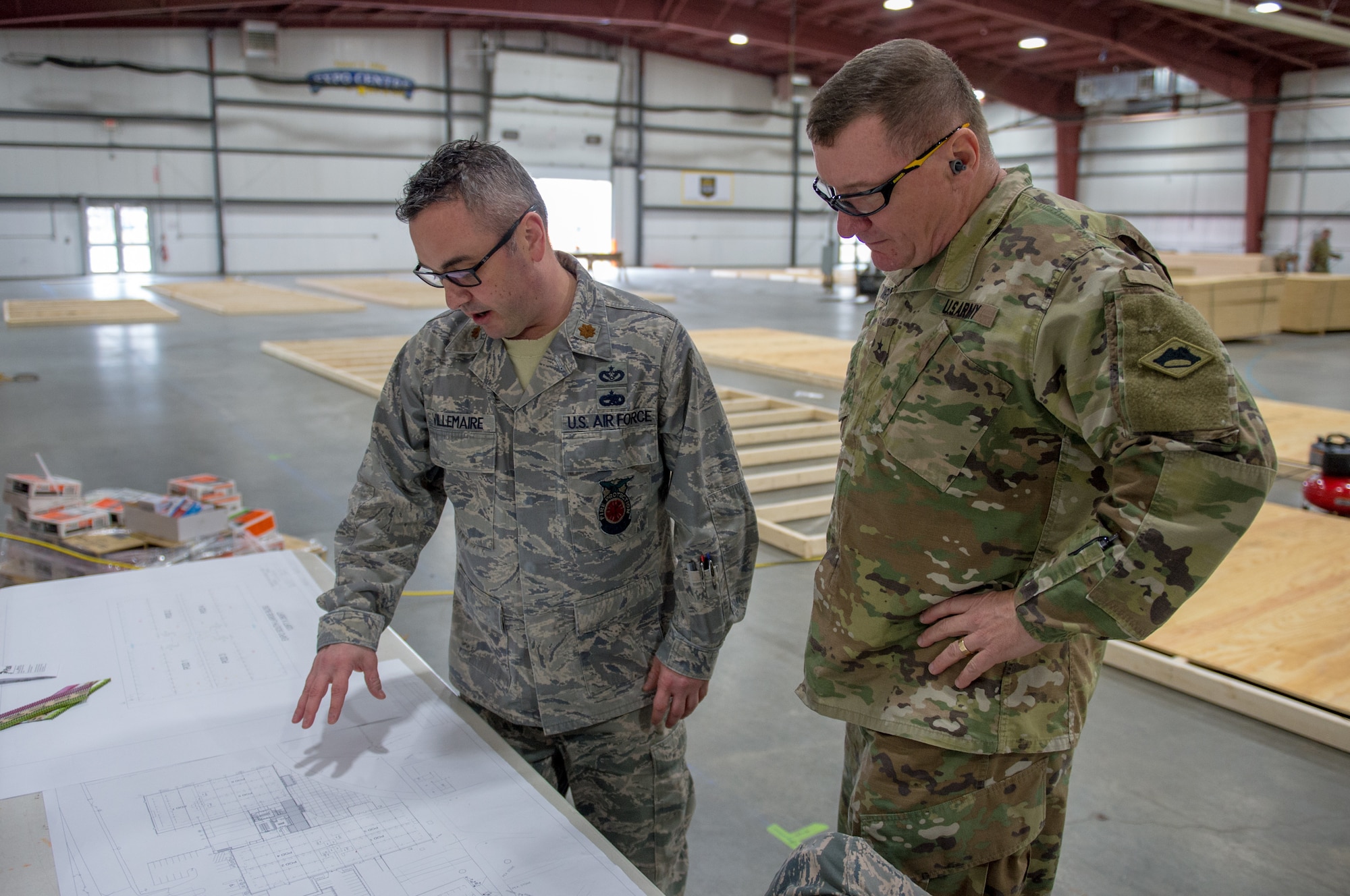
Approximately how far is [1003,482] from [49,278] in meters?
25.8

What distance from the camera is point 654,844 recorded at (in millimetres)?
1948

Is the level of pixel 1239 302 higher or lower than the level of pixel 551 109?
lower

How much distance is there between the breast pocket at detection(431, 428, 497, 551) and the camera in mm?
1827

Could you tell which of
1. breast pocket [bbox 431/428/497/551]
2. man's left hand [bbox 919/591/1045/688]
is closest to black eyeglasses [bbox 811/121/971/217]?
man's left hand [bbox 919/591/1045/688]

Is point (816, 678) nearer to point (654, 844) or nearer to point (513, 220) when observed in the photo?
point (654, 844)

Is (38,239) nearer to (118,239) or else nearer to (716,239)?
(118,239)

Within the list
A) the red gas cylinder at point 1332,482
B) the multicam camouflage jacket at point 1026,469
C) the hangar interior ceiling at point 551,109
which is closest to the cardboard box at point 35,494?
the multicam camouflage jacket at point 1026,469

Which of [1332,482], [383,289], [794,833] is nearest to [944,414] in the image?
[794,833]

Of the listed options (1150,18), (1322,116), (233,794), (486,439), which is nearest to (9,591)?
(233,794)

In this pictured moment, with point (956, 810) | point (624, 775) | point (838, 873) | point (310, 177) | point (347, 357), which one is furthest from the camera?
point (310, 177)

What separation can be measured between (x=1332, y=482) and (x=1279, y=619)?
2017 mm

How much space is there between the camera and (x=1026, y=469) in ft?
4.79

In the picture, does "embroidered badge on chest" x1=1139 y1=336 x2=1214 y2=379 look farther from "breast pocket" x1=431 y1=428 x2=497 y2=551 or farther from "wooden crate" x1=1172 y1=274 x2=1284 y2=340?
"wooden crate" x1=1172 y1=274 x2=1284 y2=340

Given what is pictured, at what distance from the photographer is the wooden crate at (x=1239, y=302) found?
12875mm
